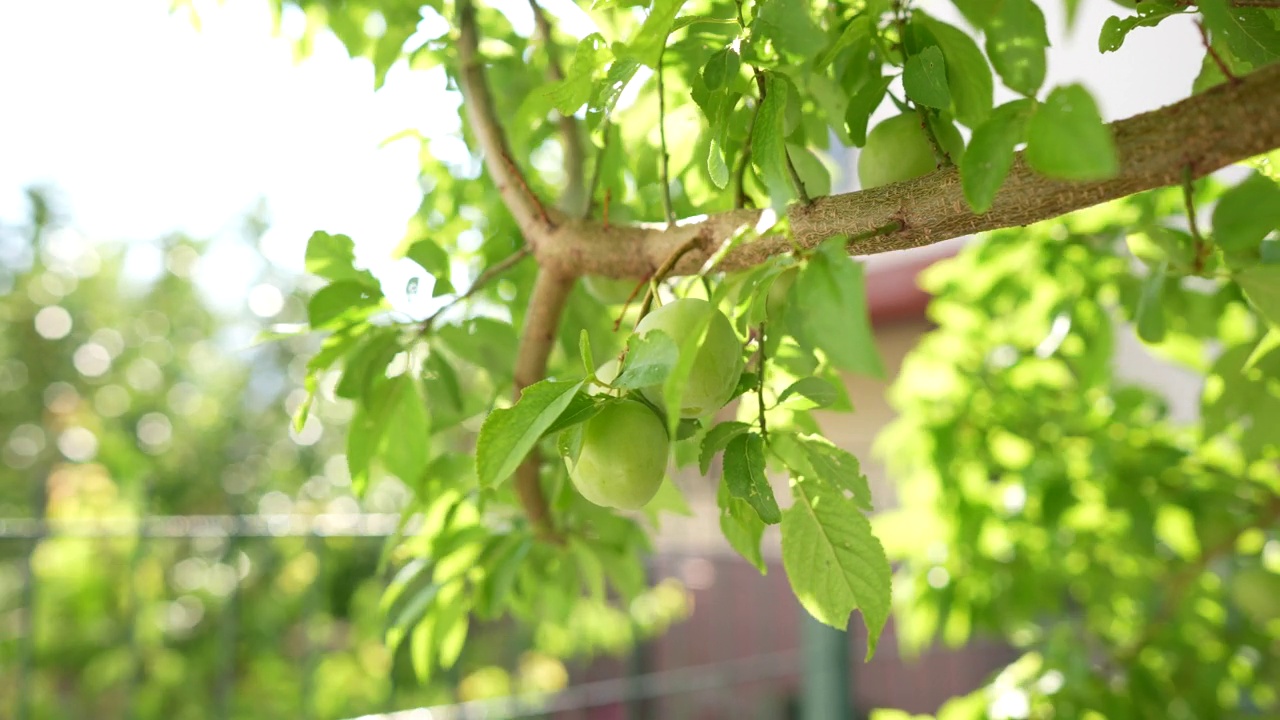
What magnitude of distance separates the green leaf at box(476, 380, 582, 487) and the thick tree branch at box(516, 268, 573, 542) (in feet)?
0.99

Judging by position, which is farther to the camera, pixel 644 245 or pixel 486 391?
pixel 486 391

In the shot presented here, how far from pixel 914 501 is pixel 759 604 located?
2893 mm

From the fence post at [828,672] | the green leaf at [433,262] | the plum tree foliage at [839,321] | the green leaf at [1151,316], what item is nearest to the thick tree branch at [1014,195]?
the plum tree foliage at [839,321]

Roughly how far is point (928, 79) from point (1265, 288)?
259 millimetres

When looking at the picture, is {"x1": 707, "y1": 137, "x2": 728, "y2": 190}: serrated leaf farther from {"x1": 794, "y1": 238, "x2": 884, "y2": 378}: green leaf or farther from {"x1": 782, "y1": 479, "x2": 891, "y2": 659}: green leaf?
{"x1": 782, "y1": 479, "x2": 891, "y2": 659}: green leaf

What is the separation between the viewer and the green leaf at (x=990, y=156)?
0.46 metres

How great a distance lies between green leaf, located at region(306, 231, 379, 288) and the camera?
0.81 metres

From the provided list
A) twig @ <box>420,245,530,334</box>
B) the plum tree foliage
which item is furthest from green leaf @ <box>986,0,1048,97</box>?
twig @ <box>420,245,530,334</box>

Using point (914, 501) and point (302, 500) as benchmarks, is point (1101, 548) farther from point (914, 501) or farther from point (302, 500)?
point (302, 500)

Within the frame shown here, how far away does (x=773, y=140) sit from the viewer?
1.69ft

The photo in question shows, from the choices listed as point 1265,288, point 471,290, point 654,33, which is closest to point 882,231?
point 654,33

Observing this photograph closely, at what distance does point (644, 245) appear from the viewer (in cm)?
69

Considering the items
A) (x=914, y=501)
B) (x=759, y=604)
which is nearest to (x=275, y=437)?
(x=759, y=604)

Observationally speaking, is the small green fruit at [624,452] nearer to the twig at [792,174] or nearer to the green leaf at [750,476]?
the green leaf at [750,476]
